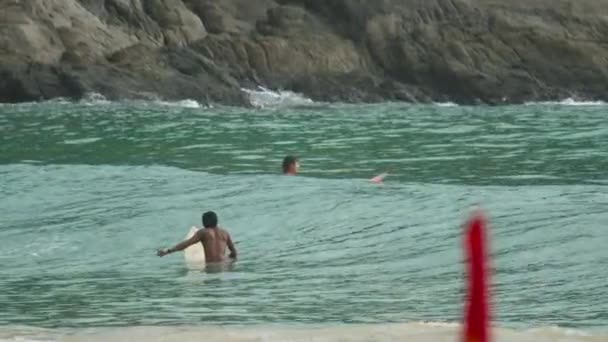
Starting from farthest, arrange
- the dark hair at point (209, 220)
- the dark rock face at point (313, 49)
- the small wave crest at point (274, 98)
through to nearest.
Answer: the dark rock face at point (313, 49), the small wave crest at point (274, 98), the dark hair at point (209, 220)

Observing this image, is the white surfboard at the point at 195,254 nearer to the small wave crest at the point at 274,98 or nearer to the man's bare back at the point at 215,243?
the man's bare back at the point at 215,243

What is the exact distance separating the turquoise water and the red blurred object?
762 cm

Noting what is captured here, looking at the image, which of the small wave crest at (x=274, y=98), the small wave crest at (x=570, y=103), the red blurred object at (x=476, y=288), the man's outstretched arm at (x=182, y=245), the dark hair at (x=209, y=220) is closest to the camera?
the red blurred object at (x=476, y=288)

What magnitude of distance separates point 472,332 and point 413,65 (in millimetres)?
50256

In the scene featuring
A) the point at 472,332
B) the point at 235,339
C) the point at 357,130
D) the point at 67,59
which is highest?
the point at 67,59

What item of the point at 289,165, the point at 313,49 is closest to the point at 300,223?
the point at 289,165

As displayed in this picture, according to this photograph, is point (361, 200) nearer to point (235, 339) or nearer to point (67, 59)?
point (235, 339)

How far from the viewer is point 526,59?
52.3m

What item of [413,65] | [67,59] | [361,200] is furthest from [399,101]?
[361,200]

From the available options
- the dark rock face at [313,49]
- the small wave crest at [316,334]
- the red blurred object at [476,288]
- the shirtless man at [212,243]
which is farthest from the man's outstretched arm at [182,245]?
the dark rock face at [313,49]

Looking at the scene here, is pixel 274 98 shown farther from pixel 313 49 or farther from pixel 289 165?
pixel 289 165

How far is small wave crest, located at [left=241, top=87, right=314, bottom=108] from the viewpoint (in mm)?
45375

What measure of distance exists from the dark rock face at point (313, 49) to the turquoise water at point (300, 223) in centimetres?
1264

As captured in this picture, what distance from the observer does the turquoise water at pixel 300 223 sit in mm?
11227
